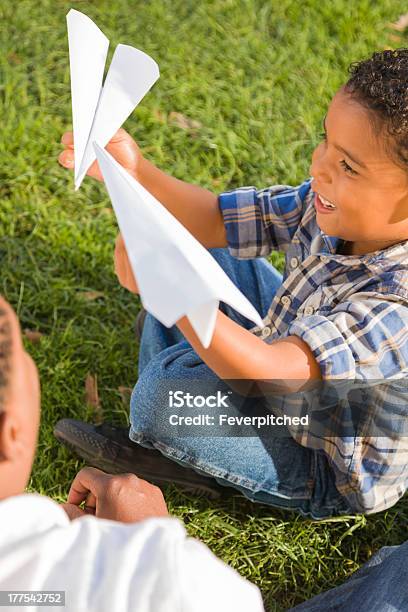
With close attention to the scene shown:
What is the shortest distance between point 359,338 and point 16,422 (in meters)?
0.76

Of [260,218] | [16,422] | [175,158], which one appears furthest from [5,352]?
[175,158]

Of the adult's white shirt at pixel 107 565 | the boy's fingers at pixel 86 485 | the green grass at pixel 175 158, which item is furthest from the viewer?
the green grass at pixel 175 158

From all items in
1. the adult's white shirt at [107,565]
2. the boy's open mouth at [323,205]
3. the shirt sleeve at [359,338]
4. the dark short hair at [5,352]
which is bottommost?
the shirt sleeve at [359,338]

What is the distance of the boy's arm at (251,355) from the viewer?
1451mm

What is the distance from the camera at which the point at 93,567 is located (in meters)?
0.95

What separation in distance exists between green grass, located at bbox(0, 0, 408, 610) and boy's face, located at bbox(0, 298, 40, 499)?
42.9 inches

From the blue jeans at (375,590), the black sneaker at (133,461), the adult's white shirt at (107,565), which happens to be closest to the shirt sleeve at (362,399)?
the blue jeans at (375,590)

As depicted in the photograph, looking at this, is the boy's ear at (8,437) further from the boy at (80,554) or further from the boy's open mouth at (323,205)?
the boy's open mouth at (323,205)

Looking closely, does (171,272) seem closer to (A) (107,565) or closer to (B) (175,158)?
(A) (107,565)

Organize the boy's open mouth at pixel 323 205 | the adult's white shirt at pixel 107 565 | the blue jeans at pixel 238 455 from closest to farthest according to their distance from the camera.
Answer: the adult's white shirt at pixel 107 565 < the boy's open mouth at pixel 323 205 < the blue jeans at pixel 238 455

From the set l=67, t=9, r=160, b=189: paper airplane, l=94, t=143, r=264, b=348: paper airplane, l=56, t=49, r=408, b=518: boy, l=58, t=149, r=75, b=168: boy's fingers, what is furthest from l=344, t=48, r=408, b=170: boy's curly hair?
l=58, t=149, r=75, b=168: boy's fingers

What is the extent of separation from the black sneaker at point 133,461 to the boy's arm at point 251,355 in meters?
0.60

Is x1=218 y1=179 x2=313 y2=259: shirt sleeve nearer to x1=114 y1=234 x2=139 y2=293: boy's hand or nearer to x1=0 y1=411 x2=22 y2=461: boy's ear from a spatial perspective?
x1=114 y1=234 x2=139 y2=293: boy's hand

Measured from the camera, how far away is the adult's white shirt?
0.93 meters
